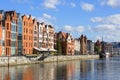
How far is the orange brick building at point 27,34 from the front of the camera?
125 meters

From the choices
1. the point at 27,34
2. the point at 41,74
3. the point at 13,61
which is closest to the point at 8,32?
the point at 27,34

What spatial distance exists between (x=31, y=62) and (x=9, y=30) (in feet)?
42.0

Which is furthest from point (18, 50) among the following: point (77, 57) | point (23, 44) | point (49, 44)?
point (77, 57)

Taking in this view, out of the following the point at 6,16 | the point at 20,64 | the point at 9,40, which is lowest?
the point at 20,64

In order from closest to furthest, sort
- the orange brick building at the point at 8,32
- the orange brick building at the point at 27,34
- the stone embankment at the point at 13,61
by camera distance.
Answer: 1. the stone embankment at the point at 13,61
2. the orange brick building at the point at 8,32
3. the orange brick building at the point at 27,34

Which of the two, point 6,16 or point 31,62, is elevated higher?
point 6,16

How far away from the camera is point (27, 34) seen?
420 feet

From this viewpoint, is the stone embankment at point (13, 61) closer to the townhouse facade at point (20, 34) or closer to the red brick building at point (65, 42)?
the townhouse facade at point (20, 34)

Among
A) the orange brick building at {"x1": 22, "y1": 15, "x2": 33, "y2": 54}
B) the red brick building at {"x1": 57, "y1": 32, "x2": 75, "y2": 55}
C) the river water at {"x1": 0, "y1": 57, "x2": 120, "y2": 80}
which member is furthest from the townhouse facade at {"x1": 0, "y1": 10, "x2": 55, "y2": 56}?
the red brick building at {"x1": 57, "y1": 32, "x2": 75, "y2": 55}

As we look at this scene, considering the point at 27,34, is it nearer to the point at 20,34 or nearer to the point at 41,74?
the point at 20,34

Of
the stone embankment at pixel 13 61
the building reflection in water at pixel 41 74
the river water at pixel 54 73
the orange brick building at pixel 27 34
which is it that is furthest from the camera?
the orange brick building at pixel 27 34

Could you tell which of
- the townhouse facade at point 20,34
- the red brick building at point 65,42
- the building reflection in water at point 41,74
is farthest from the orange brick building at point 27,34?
the red brick building at point 65,42

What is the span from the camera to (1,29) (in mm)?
104938

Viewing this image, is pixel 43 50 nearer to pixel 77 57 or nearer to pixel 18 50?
pixel 18 50
